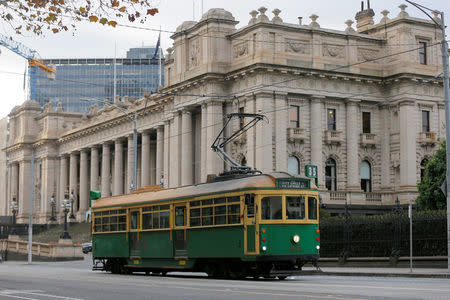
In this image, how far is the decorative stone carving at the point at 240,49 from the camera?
60.3 metres

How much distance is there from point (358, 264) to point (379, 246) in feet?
4.22

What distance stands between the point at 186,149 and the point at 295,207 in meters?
38.7

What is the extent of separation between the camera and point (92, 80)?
162875mm

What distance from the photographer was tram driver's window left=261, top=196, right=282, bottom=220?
85.4 feet

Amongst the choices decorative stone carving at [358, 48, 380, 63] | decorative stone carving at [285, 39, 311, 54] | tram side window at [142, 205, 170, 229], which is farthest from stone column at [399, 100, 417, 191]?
tram side window at [142, 205, 170, 229]

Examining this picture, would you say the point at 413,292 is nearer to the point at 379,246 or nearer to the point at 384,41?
the point at 379,246

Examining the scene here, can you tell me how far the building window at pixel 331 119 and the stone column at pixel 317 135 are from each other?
3.98 ft

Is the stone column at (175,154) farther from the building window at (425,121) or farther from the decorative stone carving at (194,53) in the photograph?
the building window at (425,121)

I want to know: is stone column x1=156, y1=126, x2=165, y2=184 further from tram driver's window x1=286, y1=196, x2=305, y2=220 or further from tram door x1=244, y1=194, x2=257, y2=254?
tram door x1=244, y1=194, x2=257, y2=254

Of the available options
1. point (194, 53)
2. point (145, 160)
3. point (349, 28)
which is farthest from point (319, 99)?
point (145, 160)

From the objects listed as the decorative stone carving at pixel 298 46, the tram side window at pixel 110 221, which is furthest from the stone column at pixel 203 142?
the tram side window at pixel 110 221

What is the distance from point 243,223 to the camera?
26.3m

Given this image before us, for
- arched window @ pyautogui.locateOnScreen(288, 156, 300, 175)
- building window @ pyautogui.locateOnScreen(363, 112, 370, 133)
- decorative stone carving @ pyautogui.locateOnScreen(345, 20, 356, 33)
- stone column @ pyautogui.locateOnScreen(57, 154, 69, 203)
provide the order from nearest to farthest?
arched window @ pyautogui.locateOnScreen(288, 156, 300, 175)
decorative stone carving @ pyautogui.locateOnScreen(345, 20, 356, 33)
building window @ pyautogui.locateOnScreen(363, 112, 370, 133)
stone column @ pyautogui.locateOnScreen(57, 154, 69, 203)

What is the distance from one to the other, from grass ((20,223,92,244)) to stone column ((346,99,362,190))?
26993mm
